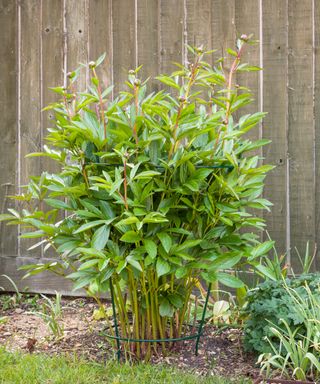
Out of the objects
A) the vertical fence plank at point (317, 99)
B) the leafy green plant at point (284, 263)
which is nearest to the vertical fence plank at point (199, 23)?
the vertical fence plank at point (317, 99)

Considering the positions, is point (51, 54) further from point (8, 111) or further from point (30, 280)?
point (30, 280)

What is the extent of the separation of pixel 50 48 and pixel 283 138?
6.15ft

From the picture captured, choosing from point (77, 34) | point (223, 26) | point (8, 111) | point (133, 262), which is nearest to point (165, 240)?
point (133, 262)

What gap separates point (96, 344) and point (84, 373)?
555mm

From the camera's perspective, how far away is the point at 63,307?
4613 mm

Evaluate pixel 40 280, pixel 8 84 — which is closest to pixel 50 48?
pixel 8 84

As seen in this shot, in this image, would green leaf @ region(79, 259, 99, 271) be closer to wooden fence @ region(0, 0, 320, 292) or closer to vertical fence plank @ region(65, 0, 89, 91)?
wooden fence @ region(0, 0, 320, 292)

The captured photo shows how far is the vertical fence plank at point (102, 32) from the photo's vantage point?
15.3 feet

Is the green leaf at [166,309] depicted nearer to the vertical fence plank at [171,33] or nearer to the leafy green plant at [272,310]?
the leafy green plant at [272,310]

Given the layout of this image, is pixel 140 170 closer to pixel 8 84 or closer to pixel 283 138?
pixel 283 138

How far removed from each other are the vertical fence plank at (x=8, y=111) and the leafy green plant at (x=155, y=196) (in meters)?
1.63

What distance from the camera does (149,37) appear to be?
454 cm

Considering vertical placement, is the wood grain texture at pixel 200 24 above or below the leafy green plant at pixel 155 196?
above

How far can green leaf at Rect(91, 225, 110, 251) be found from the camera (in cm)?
312
